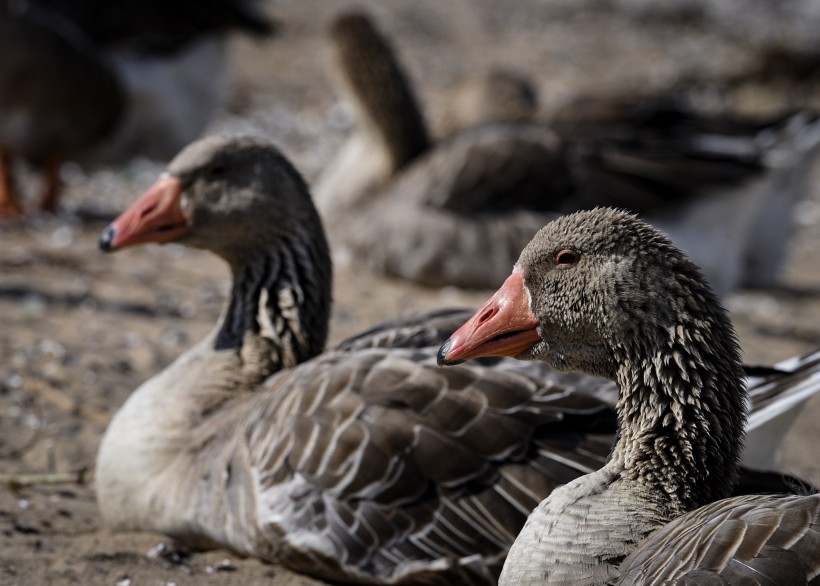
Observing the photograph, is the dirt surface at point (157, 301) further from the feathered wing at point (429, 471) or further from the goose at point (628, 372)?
the goose at point (628, 372)

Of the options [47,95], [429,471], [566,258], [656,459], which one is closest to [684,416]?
[656,459]

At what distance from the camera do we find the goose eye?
3.62 m

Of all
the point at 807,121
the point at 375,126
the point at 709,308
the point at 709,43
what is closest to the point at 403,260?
the point at 375,126

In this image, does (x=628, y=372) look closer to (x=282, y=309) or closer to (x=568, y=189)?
(x=282, y=309)

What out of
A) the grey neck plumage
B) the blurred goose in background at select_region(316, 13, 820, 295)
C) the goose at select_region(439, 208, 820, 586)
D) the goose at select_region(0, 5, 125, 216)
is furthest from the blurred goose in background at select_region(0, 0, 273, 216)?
the grey neck plumage

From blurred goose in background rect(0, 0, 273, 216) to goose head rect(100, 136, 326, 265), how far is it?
18.0 feet

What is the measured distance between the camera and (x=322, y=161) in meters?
14.2

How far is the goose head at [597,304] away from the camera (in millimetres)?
3527

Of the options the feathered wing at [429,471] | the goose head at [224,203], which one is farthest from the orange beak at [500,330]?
the goose head at [224,203]

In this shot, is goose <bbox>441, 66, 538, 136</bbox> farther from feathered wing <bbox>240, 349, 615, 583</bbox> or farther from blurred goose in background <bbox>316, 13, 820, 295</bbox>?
feathered wing <bbox>240, 349, 615, 583</bbox>

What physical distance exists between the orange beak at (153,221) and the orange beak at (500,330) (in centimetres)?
203

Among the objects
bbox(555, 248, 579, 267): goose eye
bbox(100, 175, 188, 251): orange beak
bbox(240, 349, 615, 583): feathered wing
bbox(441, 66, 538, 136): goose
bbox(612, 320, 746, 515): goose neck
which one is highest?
bbox(441, 66, 538, 136): goose

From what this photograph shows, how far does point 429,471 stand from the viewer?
4418mm

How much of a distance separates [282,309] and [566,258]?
201 cm
